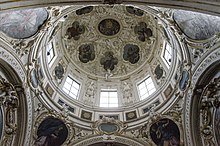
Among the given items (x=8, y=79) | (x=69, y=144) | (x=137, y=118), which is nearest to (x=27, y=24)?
(x=8, y=79)

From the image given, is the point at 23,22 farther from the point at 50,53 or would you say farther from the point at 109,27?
the point at 109,27

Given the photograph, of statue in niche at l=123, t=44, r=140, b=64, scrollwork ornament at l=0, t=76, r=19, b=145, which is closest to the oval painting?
scrollwork ornament at l=0, t=76, r=19, b=145

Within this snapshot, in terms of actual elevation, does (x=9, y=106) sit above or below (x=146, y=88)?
below

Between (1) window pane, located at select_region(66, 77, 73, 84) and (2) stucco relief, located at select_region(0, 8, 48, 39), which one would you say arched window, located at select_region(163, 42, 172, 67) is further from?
(2) stucco relief, located at select_region(0, 8, 48, 39)

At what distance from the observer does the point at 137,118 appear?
19.2 meters

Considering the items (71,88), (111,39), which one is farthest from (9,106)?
(111,39)

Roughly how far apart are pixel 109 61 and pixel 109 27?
7.80 feet

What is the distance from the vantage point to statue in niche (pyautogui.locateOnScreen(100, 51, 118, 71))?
904 inches

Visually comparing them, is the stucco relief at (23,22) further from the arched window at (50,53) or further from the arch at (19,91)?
the arched window at (50,53)

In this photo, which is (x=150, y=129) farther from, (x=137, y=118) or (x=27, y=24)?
(x=27, y=24)

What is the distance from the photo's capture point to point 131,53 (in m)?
22.9

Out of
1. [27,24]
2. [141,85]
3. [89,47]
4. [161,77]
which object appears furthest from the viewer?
[89,47]

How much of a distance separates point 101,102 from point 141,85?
2.78m

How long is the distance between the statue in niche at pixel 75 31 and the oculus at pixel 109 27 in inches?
54.6
